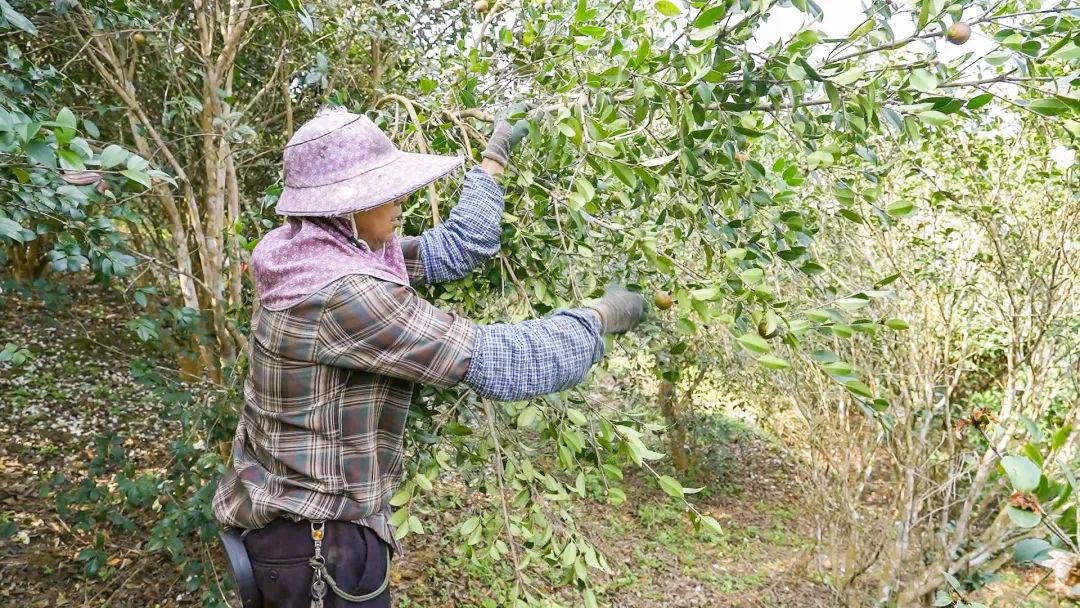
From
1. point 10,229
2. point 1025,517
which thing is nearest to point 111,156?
point 10,229

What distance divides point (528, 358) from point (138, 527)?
350 cm

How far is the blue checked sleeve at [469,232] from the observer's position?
1.61 m

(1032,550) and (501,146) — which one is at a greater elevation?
(501,146)

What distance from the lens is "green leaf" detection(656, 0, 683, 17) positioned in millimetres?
1346

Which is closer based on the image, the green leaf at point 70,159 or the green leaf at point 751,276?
the green leaf at point 70,159

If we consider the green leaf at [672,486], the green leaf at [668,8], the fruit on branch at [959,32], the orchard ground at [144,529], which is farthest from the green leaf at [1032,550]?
the orchard ground at [144,529]

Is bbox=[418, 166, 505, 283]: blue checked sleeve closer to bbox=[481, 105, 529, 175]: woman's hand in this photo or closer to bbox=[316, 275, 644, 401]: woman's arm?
bbox=[481, 105, 529, 175]: woman's hand

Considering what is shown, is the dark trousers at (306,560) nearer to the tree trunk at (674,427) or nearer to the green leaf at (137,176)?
the green leaf at (137,176)

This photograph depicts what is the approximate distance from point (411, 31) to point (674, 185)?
2.69 meters

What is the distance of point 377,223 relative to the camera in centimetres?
149

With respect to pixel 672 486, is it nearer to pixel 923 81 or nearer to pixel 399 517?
pixel 399 517

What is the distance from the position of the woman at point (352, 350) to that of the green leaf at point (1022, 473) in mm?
785

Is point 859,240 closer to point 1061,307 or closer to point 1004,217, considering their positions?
point 1004,217

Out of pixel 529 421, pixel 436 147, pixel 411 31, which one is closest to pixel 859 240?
pixel 411 31
